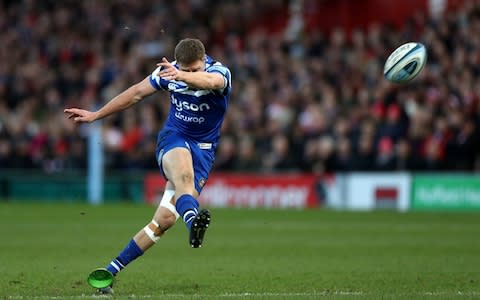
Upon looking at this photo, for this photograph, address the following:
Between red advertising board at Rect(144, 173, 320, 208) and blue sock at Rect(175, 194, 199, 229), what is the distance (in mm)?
14639

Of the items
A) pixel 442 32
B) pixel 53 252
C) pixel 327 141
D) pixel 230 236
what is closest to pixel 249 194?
pixel 327 141

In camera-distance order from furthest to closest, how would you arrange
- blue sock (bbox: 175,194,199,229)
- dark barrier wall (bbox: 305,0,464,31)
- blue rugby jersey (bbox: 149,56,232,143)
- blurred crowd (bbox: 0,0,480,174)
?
1. dark barrier wall (bbox: 305,0,464,31)
2. blurred crowd (bbox: 0,0,480,174)
3. blue rugby jersey (bbox: 149,56,232,143)
4. blue sock (bbox: 175,194,199,229)

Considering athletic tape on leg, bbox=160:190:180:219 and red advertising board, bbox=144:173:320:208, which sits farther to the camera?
red advertising board, bbox=144:173:320:208

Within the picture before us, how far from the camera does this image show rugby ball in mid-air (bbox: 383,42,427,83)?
11500 mm

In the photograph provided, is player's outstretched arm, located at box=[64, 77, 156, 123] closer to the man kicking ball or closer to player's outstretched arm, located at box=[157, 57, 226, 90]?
the man kicking ball

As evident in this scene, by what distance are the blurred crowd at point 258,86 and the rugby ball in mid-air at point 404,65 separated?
10698mm

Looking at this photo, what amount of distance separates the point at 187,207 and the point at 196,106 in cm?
115

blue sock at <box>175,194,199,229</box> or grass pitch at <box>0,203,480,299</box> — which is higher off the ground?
blue sock at <box>175,194,199,229</box>

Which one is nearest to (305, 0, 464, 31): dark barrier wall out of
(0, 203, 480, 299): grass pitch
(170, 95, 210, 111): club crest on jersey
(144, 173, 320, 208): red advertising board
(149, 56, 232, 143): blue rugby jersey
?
(144, 173, 320, 208): red advertising board

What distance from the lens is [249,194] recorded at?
2516cm

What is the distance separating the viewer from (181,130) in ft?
33.6

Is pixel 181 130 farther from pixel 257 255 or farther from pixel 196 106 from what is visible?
pixel 257 255

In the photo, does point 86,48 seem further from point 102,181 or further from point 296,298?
point 296,298

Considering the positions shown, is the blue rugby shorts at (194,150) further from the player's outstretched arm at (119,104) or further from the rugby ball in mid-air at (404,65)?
the rugby ball in mid-air at (404,65)
